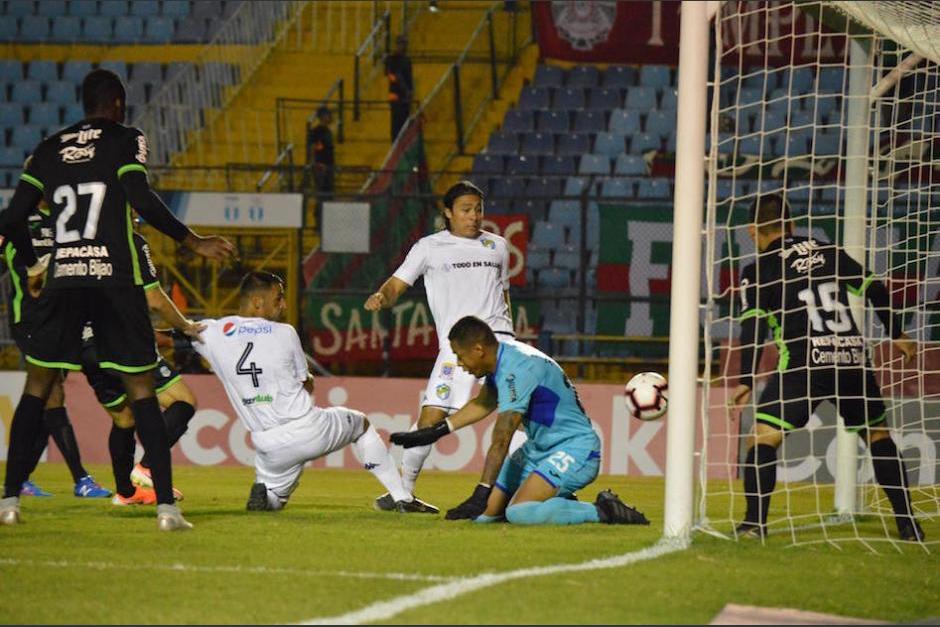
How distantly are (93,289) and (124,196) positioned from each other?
48 centimetres

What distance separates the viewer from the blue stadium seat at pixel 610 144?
20.5 m

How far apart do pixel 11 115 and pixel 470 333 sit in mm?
17190

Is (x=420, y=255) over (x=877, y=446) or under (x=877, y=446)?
over

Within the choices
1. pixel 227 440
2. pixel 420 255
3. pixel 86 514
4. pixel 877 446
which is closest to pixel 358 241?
pixel 227 440

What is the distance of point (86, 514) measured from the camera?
8664 mm

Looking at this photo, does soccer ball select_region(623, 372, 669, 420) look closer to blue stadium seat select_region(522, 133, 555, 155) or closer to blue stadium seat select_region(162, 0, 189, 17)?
blue stadium seat select_region(522, 133, 555, 155)


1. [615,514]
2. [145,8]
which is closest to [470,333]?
[615,514]

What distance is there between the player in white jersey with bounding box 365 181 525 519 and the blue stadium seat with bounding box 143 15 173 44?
16429 mm

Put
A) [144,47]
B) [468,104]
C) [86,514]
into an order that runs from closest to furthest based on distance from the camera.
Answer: [86,514], [468,104], [144,47]

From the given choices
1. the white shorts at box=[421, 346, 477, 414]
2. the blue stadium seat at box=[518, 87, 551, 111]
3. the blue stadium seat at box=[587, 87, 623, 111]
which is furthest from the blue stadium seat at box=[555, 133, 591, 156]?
the white shorts at box=[421, 346, 477, 414]

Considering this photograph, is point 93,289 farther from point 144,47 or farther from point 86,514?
point 144,47

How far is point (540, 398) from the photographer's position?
27.8ft

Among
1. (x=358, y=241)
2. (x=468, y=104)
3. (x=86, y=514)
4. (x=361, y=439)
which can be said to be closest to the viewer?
(x=86, y=514)

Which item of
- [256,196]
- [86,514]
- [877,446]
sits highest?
[256,196]
